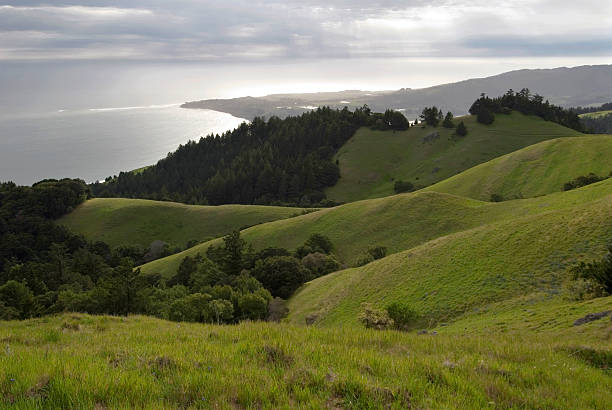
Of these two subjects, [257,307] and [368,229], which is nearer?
[257,307]

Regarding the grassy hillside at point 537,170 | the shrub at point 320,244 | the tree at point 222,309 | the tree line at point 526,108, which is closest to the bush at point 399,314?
the tree at point 222,309

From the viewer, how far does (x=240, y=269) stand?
183 feet

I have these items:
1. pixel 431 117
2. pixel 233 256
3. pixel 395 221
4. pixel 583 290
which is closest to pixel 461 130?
pixel 431 117

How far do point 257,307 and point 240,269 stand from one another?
1699 centimetres

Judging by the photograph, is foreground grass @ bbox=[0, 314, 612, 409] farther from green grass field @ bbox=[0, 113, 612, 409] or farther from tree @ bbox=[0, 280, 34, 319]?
tree @ bbox=[0, 280, 34, 319]

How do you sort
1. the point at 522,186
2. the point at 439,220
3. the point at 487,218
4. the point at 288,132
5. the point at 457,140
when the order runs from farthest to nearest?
the point at 288,132, the point at 457,140, the point at 522,186, the point at 439,220, the point at 487,218

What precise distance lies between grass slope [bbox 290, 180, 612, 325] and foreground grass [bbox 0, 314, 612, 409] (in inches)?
684

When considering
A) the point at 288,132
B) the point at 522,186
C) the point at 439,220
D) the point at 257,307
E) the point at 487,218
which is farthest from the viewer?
the point at 288,132

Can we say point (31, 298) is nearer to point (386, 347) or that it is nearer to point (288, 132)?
point (386, 347)

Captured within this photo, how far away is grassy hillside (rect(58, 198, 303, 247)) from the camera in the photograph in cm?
9694

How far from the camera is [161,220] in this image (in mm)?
105125

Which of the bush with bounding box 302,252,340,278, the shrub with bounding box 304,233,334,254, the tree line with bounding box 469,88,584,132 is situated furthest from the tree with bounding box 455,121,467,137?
the bush with bounding box 302,252,340,278

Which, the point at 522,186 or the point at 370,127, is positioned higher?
the point at 370,127

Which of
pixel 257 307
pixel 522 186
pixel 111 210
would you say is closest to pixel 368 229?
pixel 257 307
